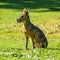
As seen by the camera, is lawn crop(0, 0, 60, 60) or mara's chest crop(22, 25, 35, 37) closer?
lawn crop(0, 0, 60, 60)

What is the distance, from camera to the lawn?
11.0 metres

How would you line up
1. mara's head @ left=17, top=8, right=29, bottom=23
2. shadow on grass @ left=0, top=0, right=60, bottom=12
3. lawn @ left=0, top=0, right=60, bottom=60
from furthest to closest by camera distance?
shadow on grass @ left=0, top=0, right=60, bottom=12, mara's head @ left=17, top=8, right=29, bottom=23, lawn @ left=0, top=0, right=60, bottom=60

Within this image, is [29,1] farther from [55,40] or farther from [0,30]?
[55,40]

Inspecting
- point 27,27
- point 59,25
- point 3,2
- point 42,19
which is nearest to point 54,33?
point 59,25

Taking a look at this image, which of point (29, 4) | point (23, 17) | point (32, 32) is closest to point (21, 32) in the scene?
point (32, 32)

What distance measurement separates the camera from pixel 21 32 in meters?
19.3

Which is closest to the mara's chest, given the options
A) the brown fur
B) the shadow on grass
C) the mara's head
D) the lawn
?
the brown fur

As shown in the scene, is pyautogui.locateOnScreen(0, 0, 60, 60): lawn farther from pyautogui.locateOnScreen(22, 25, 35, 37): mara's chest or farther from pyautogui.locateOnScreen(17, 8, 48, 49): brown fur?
pyautogui.locateOnScreen(22, 25, 35, 37): mara's chest

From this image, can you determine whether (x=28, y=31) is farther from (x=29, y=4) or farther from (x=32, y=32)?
(x=29, y=4)

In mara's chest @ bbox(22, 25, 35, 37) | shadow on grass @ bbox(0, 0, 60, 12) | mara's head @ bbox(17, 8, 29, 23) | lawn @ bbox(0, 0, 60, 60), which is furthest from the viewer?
shadow on grass @ bbox(0, 0, 60, 12)

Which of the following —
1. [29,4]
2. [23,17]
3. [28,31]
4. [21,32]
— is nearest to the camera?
[23,17]

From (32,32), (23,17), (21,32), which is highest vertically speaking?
(23,17)

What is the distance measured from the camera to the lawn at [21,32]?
11.0 metres

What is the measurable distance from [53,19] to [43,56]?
44.8 ft
